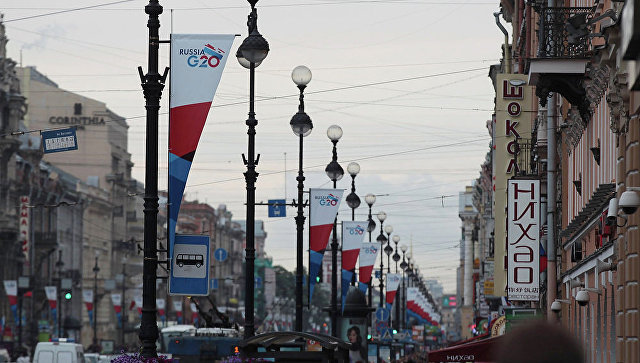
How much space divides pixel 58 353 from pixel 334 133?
12.1m

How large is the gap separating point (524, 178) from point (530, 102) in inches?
351

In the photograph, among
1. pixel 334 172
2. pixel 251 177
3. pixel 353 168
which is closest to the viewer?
pixel 251 177

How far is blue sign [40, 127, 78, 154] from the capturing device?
117 feet

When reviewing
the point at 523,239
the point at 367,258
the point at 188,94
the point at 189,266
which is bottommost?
the point at 189,266

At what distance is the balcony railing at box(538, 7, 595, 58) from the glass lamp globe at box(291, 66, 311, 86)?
9180 millimetres

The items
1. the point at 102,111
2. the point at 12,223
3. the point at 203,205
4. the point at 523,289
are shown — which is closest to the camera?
the point at 523,289

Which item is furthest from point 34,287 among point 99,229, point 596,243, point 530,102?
point 596,243

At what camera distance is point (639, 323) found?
53.0ft

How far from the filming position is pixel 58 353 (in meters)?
43.6

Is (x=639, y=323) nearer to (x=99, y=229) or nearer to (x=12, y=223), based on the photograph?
(x=12, y=223)

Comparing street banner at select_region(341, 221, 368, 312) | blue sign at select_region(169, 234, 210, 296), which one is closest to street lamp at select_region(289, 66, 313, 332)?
blue sign at select_region(169, 234, 210, 296)

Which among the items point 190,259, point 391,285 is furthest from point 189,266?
point 391,285

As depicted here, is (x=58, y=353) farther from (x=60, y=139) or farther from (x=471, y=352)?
(x=471, y=352)

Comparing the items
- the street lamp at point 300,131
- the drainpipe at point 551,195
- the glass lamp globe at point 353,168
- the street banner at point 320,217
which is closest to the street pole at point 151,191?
the street lamp at point 300,131
